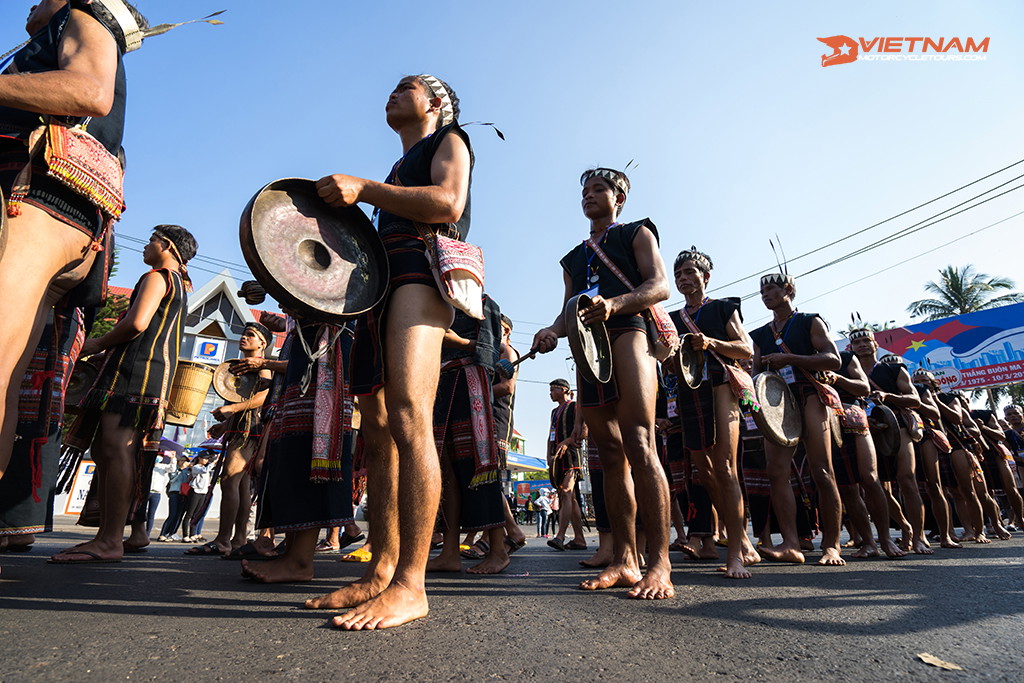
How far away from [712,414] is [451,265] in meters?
2.75

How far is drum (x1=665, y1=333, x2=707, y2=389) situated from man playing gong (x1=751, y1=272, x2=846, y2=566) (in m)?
1.17

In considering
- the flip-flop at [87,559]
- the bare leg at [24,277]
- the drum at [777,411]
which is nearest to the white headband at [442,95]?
the bare leg at [24,277]

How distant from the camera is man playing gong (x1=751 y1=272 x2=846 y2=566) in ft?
17.1

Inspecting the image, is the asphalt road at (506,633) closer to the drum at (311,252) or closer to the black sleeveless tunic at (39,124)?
the drum at (311,252)

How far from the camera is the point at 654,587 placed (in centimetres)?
282

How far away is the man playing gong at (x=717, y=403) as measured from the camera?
4203 mm

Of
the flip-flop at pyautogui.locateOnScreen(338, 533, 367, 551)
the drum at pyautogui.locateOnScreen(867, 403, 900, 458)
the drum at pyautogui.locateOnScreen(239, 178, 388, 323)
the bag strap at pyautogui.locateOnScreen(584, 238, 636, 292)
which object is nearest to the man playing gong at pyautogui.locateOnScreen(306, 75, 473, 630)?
the drum at pyautogui.locateOnScreen(239, 178, 388, 323)

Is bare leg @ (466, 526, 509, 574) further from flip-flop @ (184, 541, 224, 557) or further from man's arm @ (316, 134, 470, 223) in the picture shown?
man's arm @ (316, 134, 470, 223)

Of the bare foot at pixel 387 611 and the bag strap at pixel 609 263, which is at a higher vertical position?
the bag strap at pixel 609 263

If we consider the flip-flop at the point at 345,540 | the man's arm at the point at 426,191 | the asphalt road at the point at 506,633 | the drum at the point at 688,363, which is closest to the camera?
the asphalt road at the point at 506,633

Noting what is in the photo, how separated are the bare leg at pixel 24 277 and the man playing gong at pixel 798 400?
488 centimetres

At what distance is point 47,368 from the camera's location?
131 inches

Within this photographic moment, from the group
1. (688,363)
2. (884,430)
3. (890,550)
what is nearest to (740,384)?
(688,363)

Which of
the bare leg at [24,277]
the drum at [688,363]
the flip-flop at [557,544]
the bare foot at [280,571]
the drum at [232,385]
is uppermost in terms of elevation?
the drum at [232,385]
